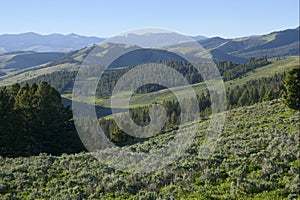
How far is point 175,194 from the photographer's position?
14.3m

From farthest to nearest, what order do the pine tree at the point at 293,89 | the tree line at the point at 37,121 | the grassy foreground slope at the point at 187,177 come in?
the tree line at the point at 37,121 → the pine tree at the point at 293,89 → the grassy foreground slope at the point at 187,177

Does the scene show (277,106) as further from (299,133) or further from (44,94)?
(44,94)

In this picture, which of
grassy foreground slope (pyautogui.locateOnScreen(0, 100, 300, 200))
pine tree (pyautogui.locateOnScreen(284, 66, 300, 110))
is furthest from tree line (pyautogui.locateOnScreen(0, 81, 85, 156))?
→ pine tree (pyautogui.locateOnScreen(284, 66, 300, 110))

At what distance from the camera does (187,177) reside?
16375 mm

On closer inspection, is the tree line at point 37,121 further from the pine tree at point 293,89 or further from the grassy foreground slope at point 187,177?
the pine tree at point 293,89

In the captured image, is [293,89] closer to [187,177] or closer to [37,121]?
[187,177]

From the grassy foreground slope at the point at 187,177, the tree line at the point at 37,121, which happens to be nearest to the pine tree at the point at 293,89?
the grassy foreground slope at the point at 187,177

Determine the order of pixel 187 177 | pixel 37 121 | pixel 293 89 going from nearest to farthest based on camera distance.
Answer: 1. pixel 187 177
2. pixel 293 89
3. pixel 37 121

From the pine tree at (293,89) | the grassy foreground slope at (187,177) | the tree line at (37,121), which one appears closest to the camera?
the grassy foreground slope at (187,177)

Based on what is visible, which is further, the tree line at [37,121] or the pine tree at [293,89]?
the tree line at [37,121]

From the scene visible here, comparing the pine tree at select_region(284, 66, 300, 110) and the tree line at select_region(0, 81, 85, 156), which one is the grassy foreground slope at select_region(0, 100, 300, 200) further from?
the tree line at select_region(0, 81, 85, 156)

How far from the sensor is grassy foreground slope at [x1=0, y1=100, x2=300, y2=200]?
549 inches

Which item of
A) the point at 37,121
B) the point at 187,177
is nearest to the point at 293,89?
the point at 187,177

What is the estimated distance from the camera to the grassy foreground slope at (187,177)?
14.0 meters
